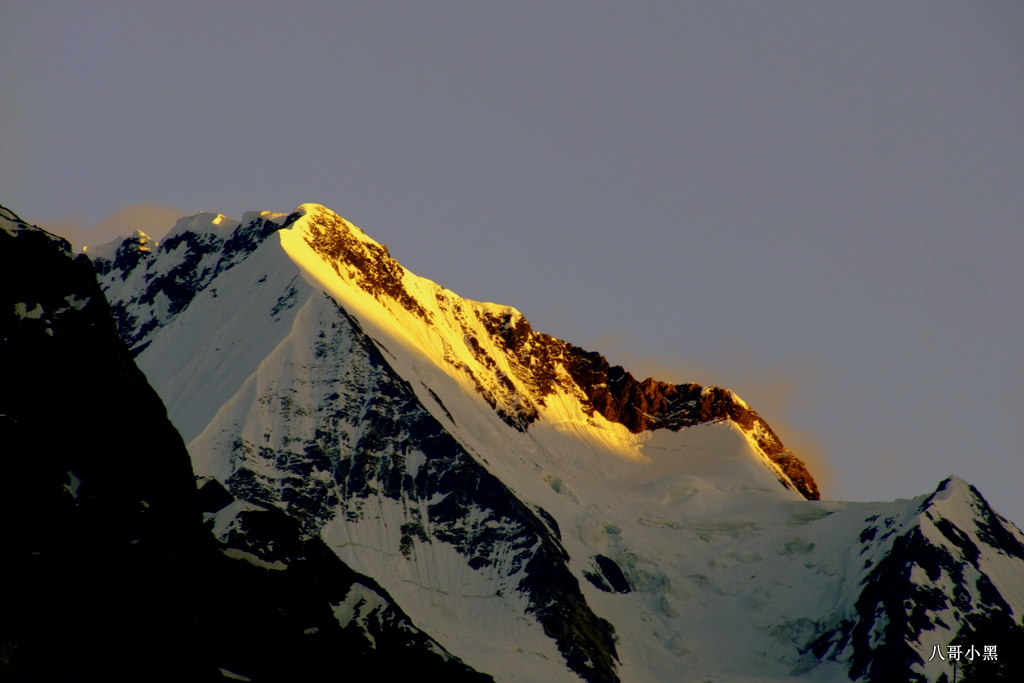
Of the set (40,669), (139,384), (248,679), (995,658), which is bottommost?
(40,669)

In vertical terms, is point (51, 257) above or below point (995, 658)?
below

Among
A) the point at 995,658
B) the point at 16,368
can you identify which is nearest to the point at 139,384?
the point at 16,368

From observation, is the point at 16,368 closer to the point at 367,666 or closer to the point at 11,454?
the point at 11,454

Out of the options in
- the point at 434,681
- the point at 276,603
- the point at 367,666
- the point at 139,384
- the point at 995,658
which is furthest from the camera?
the point at 434,681

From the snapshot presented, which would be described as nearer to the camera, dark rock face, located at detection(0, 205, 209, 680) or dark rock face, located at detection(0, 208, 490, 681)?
dark rock face, located at detection(0, 205, 209, 680)

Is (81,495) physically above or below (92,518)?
above

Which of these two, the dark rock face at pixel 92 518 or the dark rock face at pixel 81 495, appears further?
the dark rock face at pixel 92 518

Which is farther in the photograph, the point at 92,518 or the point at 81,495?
the point at 92,518

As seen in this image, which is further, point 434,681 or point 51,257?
point 434,681
